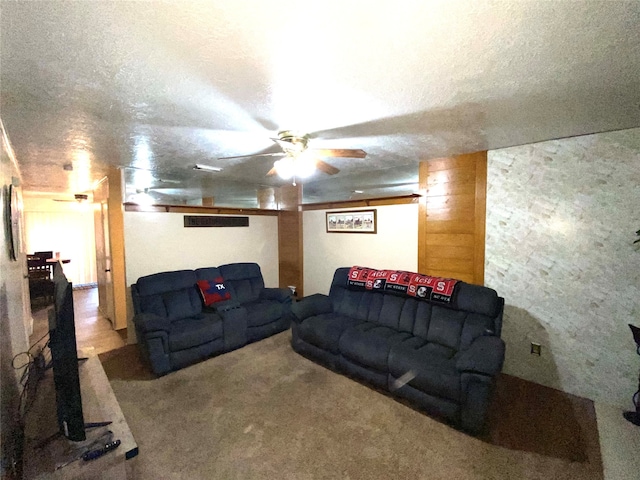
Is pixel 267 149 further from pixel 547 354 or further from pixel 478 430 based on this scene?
pixel 547 354

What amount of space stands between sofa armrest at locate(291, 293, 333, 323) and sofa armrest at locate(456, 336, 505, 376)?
1773 millimetres

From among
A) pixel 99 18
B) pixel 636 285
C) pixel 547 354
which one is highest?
pixel 99 18

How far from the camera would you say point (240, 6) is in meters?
1.05

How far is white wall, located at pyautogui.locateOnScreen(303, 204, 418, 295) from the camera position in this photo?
3920mm

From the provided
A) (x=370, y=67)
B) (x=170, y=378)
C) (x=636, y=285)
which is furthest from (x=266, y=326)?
(x=636, y=285)

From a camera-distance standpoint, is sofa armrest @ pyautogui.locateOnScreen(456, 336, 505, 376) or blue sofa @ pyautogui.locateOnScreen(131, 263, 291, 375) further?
blue sofa @ pyautogui.locateOnScreen(131, 263, 291, 375)

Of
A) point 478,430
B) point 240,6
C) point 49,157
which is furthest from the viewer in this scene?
point 49,157

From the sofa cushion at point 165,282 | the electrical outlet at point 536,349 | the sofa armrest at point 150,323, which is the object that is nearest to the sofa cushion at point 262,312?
the sofa cushion at point 165,282

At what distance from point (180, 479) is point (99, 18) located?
96.9 inches

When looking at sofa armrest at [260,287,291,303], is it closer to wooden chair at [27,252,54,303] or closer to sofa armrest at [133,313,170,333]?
sofa armrest at [133,313,170,333]

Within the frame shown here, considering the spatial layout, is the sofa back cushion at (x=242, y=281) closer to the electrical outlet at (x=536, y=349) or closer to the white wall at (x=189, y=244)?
the white wall at (x=189, y=244)

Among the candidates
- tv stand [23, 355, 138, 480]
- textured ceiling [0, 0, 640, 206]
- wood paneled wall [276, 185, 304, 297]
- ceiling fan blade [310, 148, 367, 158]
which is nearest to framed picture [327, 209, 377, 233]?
wood paneled wall [276, 185, 304, 297]

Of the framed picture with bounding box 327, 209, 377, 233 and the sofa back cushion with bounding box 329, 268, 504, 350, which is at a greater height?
the framed picture with bounding box 327, 209, 377, 233

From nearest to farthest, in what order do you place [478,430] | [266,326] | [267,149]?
[478,430]
[267,149]
[266,326]
